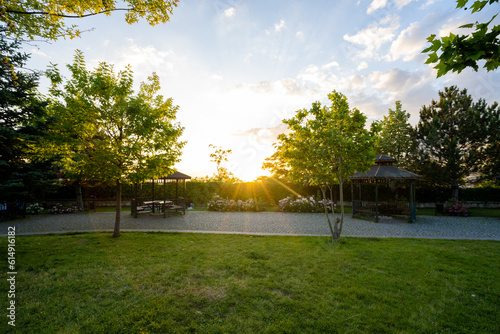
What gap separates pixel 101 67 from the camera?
331 inches

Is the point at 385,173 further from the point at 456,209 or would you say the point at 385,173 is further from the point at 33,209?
the point at 33,209

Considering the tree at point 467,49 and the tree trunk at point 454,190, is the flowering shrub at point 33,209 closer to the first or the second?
the tree at point 467,49

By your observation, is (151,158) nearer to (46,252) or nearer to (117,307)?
(46,252)

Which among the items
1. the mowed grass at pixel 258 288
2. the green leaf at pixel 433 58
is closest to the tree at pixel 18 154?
the mowed grass at pixel 258 288

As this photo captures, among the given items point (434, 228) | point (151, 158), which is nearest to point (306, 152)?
point (151, 158)

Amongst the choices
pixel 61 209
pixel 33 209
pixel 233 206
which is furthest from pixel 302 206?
pixel 33 209

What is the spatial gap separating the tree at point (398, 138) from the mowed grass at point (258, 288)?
16867 mm

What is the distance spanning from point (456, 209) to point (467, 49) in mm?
17918

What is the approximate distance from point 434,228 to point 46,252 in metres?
16.2

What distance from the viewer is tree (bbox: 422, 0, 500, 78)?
2.75 metres

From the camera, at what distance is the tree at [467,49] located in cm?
275

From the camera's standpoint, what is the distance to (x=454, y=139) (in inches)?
755

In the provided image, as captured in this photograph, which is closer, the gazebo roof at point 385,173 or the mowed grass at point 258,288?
the mowed grass at point 258,288

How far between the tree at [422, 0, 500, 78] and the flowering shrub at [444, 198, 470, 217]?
1730 centimetres
